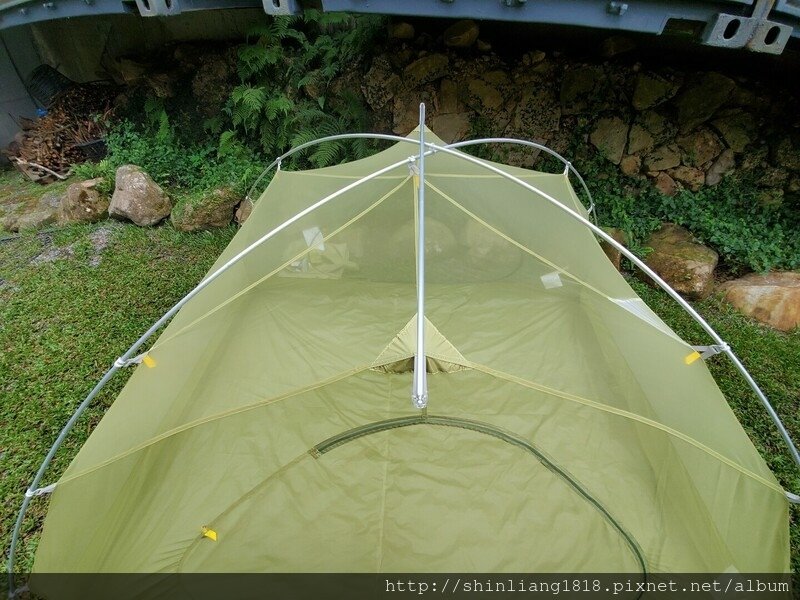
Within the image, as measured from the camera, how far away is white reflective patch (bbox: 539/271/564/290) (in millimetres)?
2350

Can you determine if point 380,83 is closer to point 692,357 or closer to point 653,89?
point 653,89

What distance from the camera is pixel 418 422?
218 cm

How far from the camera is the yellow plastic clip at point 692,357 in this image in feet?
5.57

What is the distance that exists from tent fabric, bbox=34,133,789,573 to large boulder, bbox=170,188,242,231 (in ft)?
5.51

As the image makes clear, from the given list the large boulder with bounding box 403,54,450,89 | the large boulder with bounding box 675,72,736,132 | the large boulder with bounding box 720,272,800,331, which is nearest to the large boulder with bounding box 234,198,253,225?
the large boulder with bounding box 403,54,450,89

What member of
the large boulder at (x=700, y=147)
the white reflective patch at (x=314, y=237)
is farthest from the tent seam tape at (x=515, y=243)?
the large boulder at (x=700, y=147)

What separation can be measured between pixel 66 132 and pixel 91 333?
332 cm

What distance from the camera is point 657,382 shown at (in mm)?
1891

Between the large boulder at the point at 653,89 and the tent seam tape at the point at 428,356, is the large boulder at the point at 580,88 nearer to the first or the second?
the large boulder at the point at 653,89

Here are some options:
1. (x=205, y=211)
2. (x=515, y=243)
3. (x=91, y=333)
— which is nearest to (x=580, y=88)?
(x=515, y=243)

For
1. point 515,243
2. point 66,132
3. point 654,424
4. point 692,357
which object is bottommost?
point 654,424

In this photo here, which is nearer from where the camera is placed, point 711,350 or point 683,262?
point 711,350
